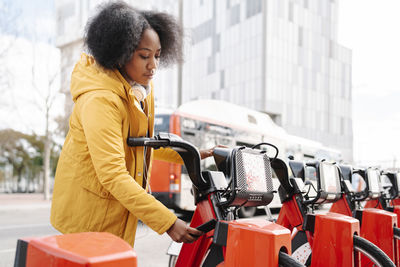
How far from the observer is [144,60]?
75.9 inches

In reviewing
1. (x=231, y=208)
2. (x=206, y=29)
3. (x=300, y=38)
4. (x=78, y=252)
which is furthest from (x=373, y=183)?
(x=206, y=29)

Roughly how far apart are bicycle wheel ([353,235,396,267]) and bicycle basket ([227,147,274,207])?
0.90 m

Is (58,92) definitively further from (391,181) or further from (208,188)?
(208,188)

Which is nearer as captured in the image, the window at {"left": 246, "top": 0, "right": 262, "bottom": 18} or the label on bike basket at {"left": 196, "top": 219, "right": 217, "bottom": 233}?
the label on bike basket at {"left": 196, "top": 219, "right": 217, "bottom": 233}

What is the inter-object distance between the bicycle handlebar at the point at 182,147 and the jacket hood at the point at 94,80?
0.23m

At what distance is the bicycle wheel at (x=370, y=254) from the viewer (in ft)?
7.75

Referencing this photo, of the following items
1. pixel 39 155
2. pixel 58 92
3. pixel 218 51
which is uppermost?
pixel 218 51

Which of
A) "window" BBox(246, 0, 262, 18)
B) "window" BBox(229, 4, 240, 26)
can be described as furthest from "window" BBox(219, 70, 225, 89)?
"window" BBox(246, 0, 262, 18)

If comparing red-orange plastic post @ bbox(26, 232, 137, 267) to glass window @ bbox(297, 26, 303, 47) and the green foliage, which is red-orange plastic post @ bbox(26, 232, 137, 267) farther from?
glass window @ bbox(297, 26, 303, 47)

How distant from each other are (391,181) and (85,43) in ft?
13.2

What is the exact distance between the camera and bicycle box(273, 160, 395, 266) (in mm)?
2521

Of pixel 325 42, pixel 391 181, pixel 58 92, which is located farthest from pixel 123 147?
pixel 325 42

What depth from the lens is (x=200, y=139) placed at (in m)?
9.70

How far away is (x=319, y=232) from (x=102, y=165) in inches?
65.0
